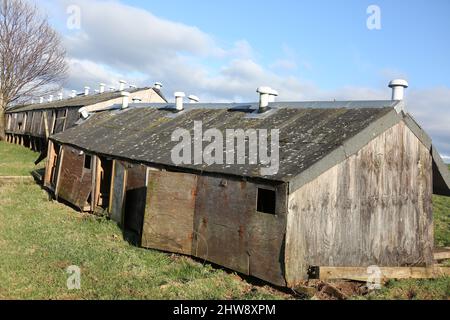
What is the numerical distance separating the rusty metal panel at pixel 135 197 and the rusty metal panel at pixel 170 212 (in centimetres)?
148

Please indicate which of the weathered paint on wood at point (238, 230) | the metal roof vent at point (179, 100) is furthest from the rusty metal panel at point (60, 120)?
the weathered paint on wood at point (238, 230)

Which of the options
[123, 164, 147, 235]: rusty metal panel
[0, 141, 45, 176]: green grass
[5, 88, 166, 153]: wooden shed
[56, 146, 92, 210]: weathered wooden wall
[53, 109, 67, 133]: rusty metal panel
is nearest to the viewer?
Answer: [123, 164, 147, 235]: rusty metal panel

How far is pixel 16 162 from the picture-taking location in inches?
1170

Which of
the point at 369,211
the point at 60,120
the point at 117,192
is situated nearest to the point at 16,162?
the point at 60,120

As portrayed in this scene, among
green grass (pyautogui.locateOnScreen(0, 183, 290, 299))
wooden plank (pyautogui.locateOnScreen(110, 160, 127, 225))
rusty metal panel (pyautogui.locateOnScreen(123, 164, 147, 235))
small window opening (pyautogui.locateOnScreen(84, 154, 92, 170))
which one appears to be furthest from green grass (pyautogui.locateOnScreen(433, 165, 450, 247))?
small window opening (pyautogui.locateOnScreen(84, 154, 92, 170))

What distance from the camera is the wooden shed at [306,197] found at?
28.7 ft

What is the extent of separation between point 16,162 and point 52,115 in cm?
800

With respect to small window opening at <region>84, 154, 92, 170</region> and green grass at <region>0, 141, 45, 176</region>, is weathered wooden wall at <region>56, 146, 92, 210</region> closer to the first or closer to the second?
small window opening at <region>84, 154, 92, 170</region>

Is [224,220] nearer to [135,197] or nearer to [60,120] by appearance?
[135,197]

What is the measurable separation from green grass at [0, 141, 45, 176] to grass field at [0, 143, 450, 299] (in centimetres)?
1176

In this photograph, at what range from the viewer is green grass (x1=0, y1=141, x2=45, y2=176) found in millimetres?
24211

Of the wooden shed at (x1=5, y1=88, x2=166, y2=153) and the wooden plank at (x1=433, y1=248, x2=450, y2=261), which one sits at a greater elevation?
the wooden shed at (x1=5, y1=88, x2=166, y2=153)

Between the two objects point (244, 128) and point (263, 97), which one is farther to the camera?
point (263, 97)

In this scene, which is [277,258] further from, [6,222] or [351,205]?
[6,222]
